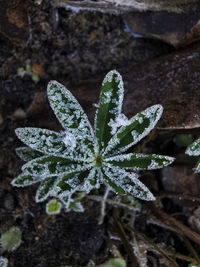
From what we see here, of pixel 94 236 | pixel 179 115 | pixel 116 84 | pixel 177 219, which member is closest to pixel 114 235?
pixel 94 236

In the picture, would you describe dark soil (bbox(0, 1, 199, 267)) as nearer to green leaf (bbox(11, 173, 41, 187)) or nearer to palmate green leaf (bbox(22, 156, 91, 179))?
green leaf (bbox(11, 173, 41, 187))

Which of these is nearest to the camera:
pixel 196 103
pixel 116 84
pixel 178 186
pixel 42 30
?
pixel 116 84

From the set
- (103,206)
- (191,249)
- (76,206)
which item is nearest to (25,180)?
(76,206)

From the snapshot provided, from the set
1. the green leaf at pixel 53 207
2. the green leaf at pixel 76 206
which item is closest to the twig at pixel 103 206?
the green leaf at pixel 76 206

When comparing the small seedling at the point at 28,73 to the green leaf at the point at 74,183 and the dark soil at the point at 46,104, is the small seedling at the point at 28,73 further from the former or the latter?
the green leaf at the point at 74,183

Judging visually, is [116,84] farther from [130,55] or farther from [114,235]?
[114,235]

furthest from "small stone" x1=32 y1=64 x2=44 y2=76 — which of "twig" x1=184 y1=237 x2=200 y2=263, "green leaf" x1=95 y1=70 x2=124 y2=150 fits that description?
"twig" x1=184 y1=237 x2=200 y2=263
